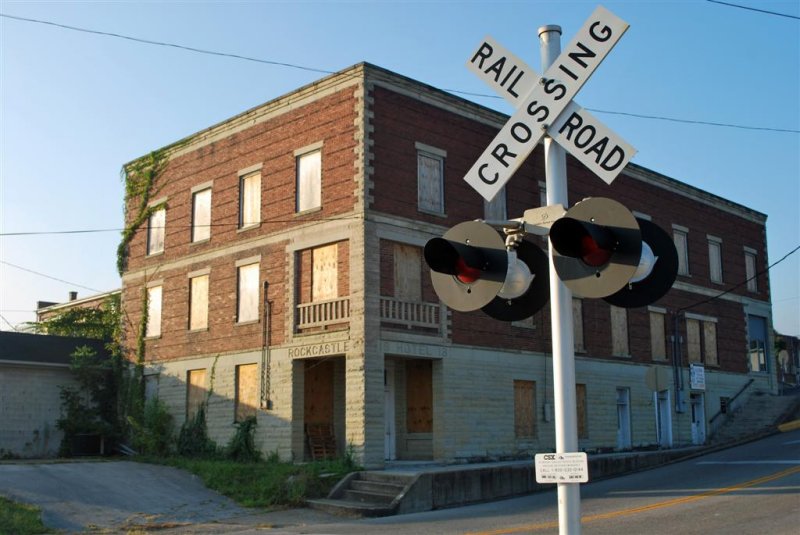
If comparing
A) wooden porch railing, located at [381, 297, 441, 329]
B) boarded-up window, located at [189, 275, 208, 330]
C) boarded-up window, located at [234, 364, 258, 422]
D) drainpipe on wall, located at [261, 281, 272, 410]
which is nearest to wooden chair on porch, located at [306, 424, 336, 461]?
drainpipe on wall, located at [261, 281, 272, 410]

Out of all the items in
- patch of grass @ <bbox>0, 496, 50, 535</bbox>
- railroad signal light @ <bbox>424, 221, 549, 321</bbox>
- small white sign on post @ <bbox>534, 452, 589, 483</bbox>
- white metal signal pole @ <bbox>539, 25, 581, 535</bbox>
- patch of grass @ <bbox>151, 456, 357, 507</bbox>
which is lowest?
patch of grass @ <bbox>0, 496, 50, 535</bbox>

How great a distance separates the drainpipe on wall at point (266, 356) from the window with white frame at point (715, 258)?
2243 cm

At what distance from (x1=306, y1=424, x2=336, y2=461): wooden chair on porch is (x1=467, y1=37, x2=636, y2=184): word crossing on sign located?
21339mm

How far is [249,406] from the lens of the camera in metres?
26.9

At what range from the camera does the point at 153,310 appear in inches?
1273

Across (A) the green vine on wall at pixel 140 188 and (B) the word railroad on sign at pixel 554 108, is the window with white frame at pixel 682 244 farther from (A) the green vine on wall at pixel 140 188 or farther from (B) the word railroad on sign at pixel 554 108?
(B) the word railroad on sign at pixel 554 108

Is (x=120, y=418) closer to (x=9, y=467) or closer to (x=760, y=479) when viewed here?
(x=9, y=467)

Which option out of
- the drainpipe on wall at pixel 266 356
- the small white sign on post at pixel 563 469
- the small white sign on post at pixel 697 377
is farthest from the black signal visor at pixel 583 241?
the small white sign on post at pixel 697 377

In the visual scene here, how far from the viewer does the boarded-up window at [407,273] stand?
81.3 feet

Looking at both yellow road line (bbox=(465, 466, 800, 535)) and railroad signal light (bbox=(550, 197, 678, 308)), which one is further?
yellow road line (bbox=(465, 466, 800, 535))

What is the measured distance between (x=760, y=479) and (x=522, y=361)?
9163 millimetres

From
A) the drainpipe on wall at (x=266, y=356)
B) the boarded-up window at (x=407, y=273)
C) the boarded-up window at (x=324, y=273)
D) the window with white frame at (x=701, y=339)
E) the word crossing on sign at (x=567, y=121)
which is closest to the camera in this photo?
the word crossing on sign at (x=567, y=121)

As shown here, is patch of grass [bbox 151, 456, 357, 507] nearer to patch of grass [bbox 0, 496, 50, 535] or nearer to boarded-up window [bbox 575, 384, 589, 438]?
patch of grass [bbox 0, 496, 50, 535]

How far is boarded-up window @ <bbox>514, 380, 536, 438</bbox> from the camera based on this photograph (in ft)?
90.4
